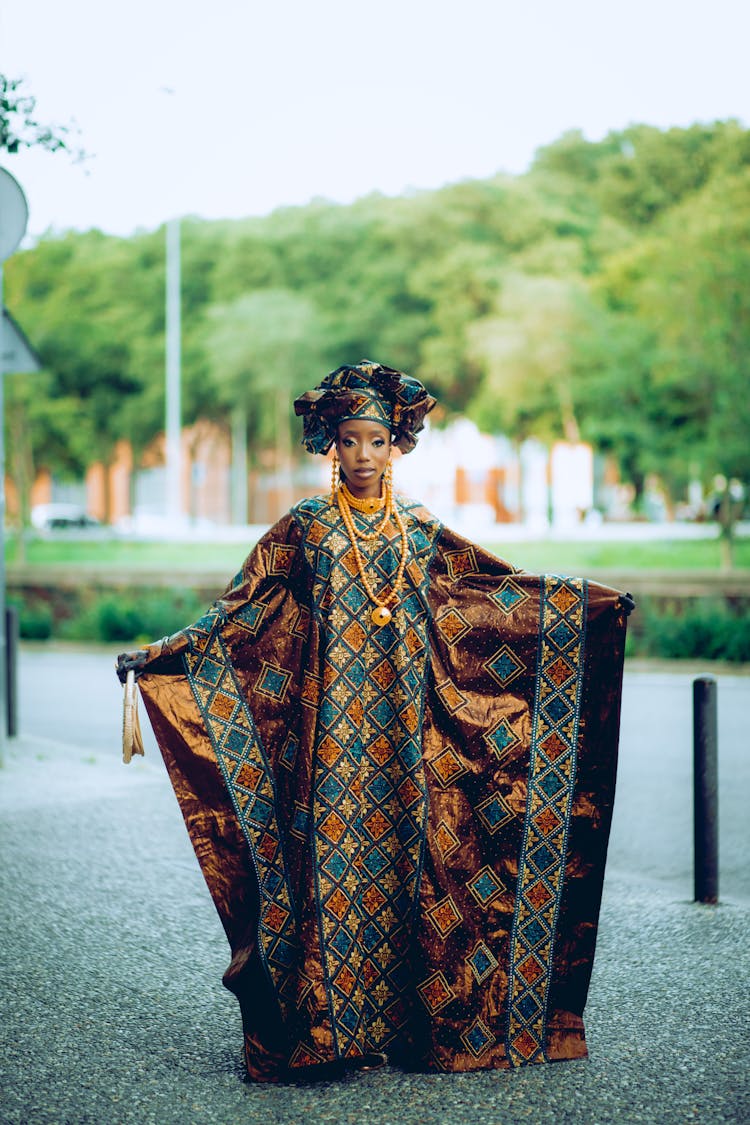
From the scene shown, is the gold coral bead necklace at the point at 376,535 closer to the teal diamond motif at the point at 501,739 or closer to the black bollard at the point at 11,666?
the teal diamond motif at the point at 501,739

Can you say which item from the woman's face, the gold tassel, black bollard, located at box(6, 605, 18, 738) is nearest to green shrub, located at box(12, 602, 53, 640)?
black bollard, located at box(6, 605, 18, 738)

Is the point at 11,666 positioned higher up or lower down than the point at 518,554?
lower down

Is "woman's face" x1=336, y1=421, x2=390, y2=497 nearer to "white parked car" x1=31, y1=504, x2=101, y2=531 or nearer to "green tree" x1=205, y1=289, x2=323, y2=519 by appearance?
"green tree" x1=205, y1=289, x2=323, y2=519

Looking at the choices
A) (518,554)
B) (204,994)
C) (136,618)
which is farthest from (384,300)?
(204,994)

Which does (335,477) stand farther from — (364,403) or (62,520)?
(62,520)

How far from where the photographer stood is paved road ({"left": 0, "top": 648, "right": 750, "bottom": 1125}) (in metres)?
3.80

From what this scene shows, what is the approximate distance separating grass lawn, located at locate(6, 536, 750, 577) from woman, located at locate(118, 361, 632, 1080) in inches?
711

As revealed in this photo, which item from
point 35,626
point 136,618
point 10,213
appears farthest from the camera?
point 35,626

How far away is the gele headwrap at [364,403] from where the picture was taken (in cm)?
418

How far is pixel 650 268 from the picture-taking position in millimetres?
25422

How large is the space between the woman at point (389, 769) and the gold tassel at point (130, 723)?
0.05m

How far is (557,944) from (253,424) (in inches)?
1595

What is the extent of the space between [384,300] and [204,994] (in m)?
34.4

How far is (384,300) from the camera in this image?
38031mm
